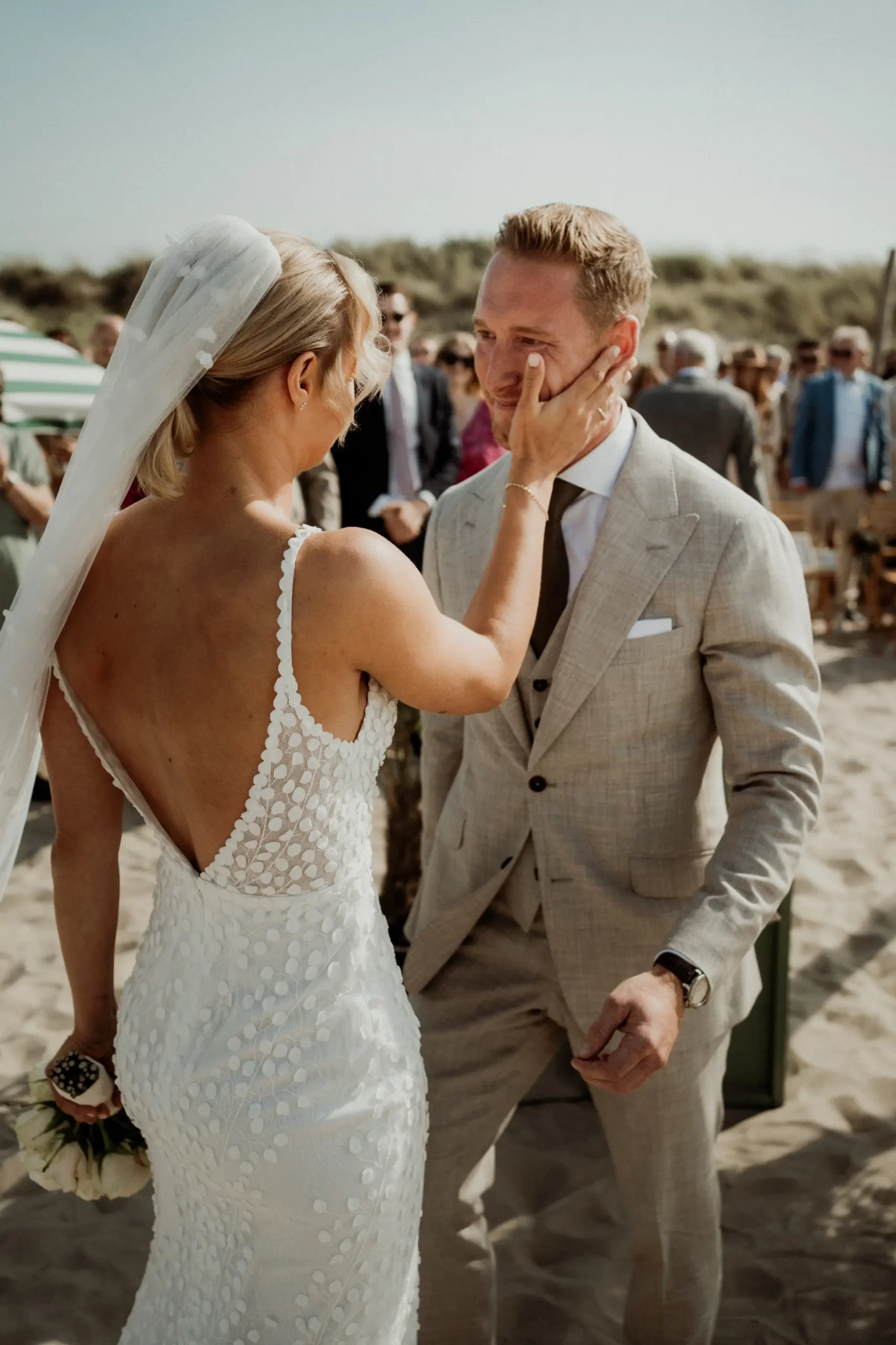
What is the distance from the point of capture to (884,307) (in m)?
19.3

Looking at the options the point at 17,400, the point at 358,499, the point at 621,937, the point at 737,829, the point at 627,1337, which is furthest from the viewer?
the point at 358,499

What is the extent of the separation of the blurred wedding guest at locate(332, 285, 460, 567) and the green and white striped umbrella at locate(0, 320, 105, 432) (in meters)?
1.47

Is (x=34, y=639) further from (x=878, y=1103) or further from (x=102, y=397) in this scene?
(x=878, y=1103)

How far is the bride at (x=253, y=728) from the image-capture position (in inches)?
71.0

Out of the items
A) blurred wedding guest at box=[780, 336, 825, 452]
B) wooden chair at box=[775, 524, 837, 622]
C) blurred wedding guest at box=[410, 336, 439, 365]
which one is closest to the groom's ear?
wooden chair at box=[775, 524, 837, 622]

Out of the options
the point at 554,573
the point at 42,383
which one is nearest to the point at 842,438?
the point at 42,383

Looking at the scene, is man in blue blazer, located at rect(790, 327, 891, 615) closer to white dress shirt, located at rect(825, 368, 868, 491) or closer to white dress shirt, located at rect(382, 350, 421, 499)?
white dress shirt, located at rect(825, 368, 868, 491)

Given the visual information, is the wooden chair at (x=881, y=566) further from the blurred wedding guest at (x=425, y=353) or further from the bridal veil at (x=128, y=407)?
the bridal veil at (x=128, y=407)

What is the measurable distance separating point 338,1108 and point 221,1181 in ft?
0.69

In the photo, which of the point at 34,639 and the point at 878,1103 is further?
the point at 878,1103

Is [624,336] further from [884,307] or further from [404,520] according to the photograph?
[884,307]

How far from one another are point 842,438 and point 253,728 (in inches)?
426

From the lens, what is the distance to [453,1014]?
261cm

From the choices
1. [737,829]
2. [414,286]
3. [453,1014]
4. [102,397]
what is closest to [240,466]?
[102,397]
